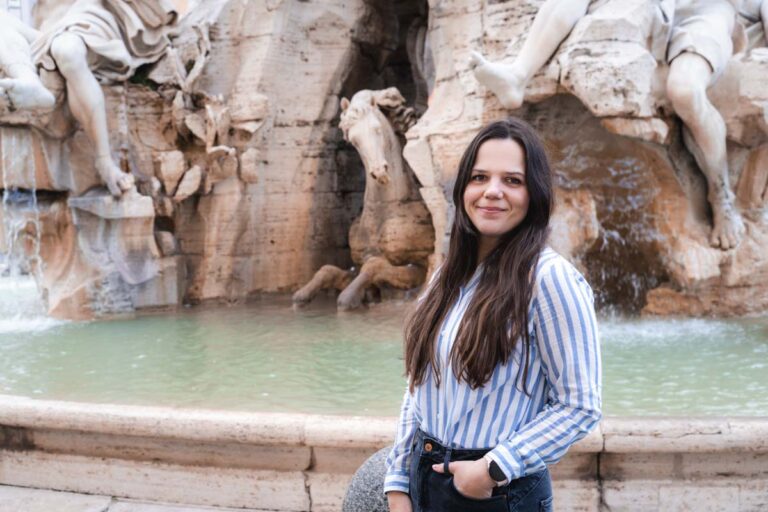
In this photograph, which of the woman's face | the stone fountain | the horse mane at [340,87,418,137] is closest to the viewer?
the woman's face

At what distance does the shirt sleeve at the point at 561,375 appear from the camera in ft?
4.36

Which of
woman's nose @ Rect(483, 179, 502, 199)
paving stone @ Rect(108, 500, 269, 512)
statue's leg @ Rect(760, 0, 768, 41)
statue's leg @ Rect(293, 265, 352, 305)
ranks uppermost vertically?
statue's leg @ Rect(760, 0, 768, 41)

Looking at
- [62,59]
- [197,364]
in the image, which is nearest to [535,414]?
[197,364]

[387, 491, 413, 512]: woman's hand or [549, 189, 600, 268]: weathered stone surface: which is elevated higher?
[549, 189, 600, 268]: weathered stone surface

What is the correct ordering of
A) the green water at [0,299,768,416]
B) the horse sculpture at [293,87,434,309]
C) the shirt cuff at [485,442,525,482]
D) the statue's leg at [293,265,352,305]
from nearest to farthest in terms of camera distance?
1. the shirt cuff at [485,442,525,482]
2. the green water at [0,299,768,416]
3. the horse sculpture at [293,87,434,309]
4. the statue's leg at [293,265,352,305]

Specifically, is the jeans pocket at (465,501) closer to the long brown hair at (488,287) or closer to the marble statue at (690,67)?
the long brown hair at (488,287)

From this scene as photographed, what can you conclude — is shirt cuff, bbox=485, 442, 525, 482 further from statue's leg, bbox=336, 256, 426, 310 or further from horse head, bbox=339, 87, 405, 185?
statue's leg, bbox=336, 256, 426, 310

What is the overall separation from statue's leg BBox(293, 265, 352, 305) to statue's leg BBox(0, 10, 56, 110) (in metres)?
2.37

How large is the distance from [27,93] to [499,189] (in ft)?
17.6

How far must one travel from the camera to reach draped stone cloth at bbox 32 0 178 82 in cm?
631

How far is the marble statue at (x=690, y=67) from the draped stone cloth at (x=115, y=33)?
10.3ft

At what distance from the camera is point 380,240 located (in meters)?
6.80

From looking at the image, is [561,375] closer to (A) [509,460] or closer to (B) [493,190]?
(A) [509,460]

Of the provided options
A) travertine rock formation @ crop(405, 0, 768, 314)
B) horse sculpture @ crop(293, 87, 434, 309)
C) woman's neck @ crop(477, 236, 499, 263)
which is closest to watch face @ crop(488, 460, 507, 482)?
woman's neck @ crop(477, 236, 499, 263)
